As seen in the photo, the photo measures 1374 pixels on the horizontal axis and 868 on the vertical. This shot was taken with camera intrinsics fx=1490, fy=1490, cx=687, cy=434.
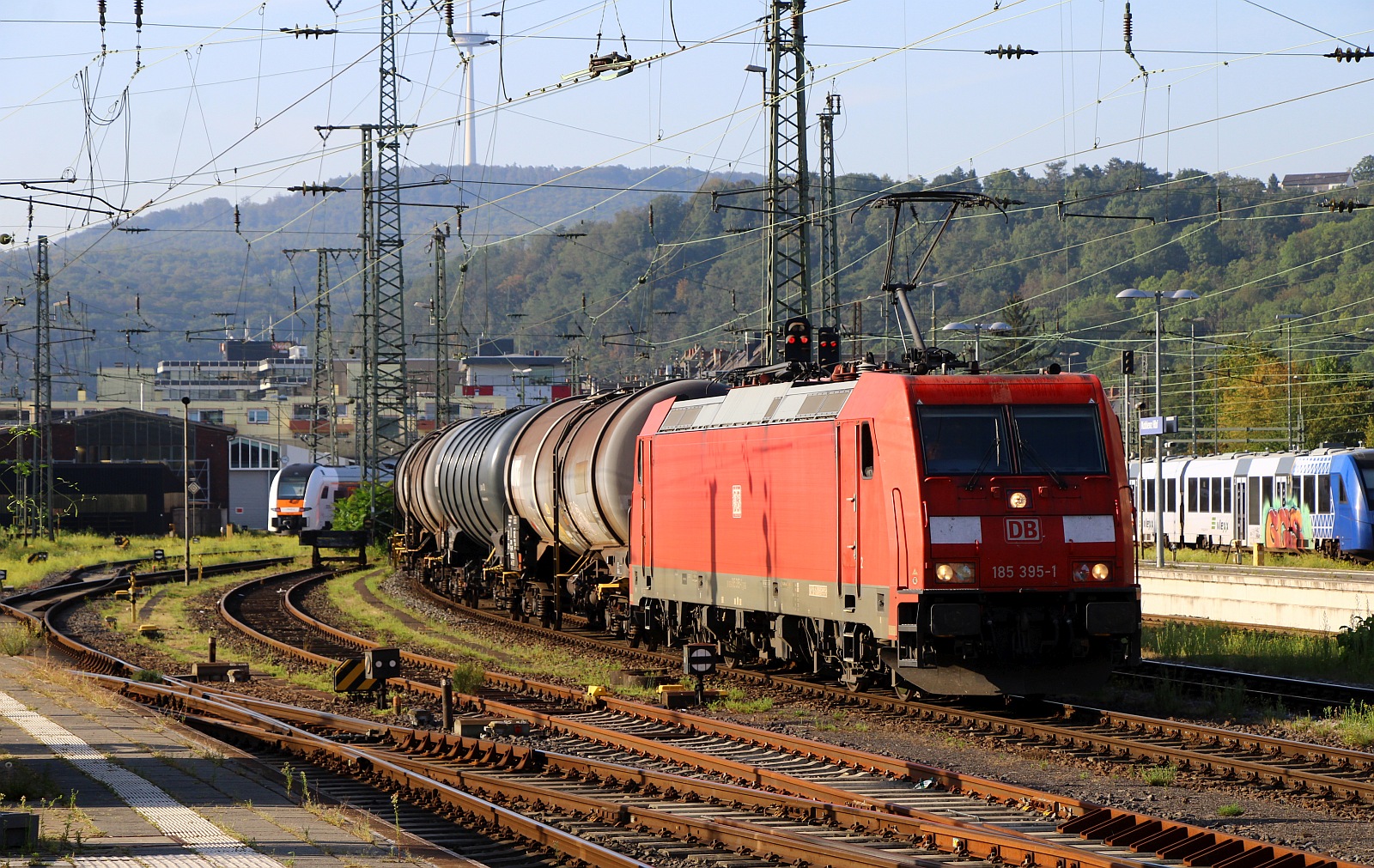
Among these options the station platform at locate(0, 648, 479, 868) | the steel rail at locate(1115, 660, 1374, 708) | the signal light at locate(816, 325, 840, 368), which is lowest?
the steel rail at locate(1115, 660, 1374, 708)

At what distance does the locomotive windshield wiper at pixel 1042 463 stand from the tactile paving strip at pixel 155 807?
30.4 ft

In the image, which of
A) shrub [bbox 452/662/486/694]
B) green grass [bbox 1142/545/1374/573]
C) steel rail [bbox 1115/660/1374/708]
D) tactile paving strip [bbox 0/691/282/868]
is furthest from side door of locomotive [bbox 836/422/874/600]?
green grass [bbox 1142/545/1374/573]

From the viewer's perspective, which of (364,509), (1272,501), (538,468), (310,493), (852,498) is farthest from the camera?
(310,493)

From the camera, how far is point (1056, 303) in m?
122

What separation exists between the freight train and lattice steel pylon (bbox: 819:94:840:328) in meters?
10.3

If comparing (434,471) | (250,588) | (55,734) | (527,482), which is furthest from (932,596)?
(250,588)

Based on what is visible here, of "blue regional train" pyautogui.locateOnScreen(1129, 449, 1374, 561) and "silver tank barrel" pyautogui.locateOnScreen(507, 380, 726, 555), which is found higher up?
"silver tank barrel" pyautogui.locateOnScreen(507, 380, 726, 555)

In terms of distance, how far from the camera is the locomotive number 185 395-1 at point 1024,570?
15586mm

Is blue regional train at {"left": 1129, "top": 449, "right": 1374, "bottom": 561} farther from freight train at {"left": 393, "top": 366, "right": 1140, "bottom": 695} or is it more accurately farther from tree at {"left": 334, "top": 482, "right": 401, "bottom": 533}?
tree at {"left": 334, "top": 482, "right": 401, "bottom": 533}

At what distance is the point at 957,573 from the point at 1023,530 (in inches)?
35.3

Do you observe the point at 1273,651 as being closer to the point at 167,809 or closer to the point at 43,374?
the point at 167,809

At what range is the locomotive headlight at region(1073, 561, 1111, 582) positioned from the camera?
621 inches

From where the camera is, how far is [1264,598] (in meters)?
28.5


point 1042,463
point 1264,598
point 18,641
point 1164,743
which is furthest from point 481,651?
point 1264,598
